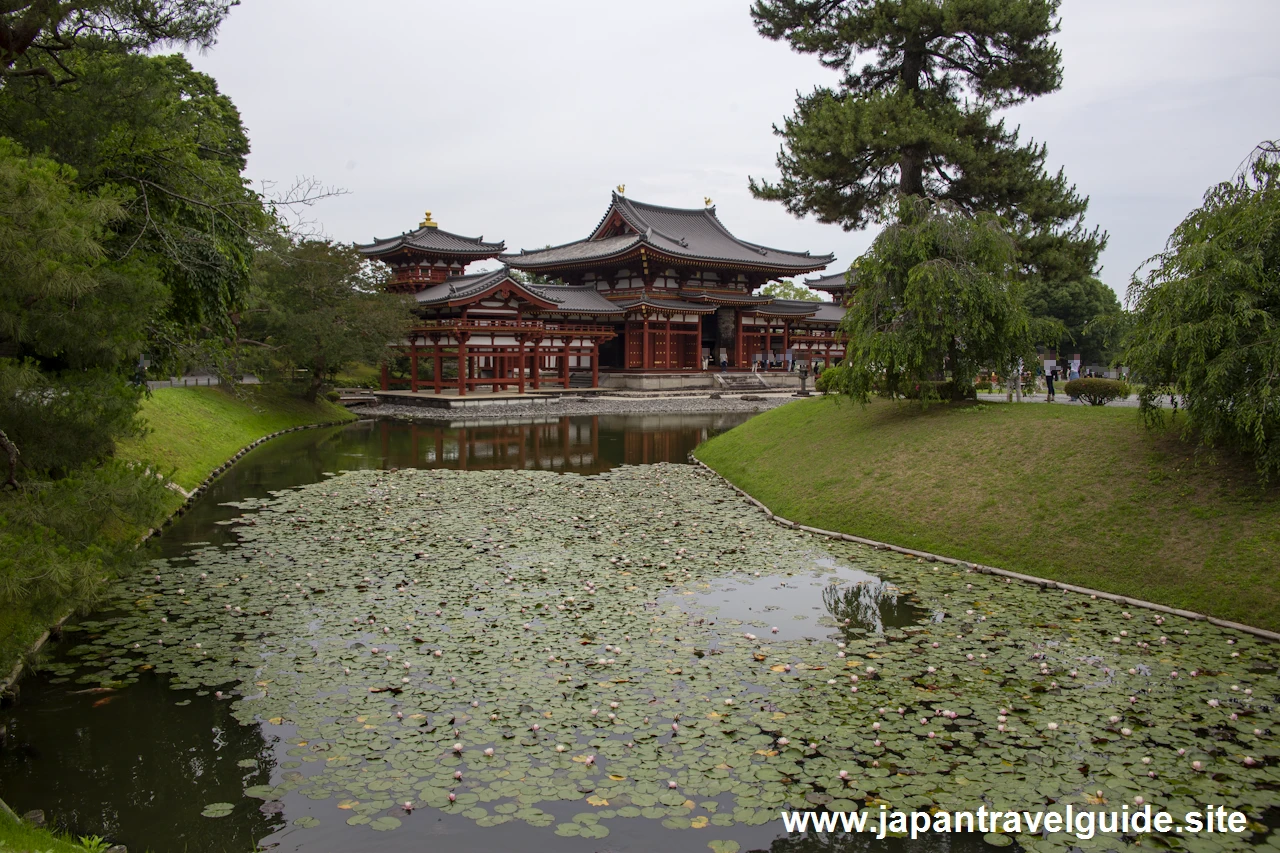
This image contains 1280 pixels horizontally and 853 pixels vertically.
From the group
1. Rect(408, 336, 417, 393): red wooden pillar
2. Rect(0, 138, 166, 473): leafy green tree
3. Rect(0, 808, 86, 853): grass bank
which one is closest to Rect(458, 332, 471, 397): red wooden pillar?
Rect(408, 336, 417, 393): red wooden pillar

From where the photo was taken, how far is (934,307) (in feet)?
52.3

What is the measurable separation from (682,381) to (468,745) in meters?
41.5

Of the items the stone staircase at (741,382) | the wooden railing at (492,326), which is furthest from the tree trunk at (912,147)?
the stone staircase at (741,382)

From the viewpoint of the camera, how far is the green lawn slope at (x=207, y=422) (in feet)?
56.4

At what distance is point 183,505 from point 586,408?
961 inches

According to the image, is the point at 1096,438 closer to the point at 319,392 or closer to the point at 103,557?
the point at 103,557

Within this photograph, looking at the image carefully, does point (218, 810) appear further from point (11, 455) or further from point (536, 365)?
point (536, 365)

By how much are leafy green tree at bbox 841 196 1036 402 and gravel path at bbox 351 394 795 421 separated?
15.6 meters

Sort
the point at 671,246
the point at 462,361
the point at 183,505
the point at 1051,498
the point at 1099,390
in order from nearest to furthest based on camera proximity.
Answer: the point at 1051,498 → the point at 183,505 → the point at 1099,390 → the point at 462,361 → the point at 671,246

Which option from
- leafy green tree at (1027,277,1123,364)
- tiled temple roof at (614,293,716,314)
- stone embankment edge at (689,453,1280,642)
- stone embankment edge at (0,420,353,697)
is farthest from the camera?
leafy green tree at (1027,277,1123,364)

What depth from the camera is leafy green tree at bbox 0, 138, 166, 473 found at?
680cm

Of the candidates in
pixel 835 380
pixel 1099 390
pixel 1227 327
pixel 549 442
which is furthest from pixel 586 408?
pixel 1227 327

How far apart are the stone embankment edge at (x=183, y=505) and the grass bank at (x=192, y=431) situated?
0.09m

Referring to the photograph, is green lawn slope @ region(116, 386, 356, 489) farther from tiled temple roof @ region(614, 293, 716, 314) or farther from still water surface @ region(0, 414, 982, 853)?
tiled temple roof @ region(614, 293, 716, 314)
